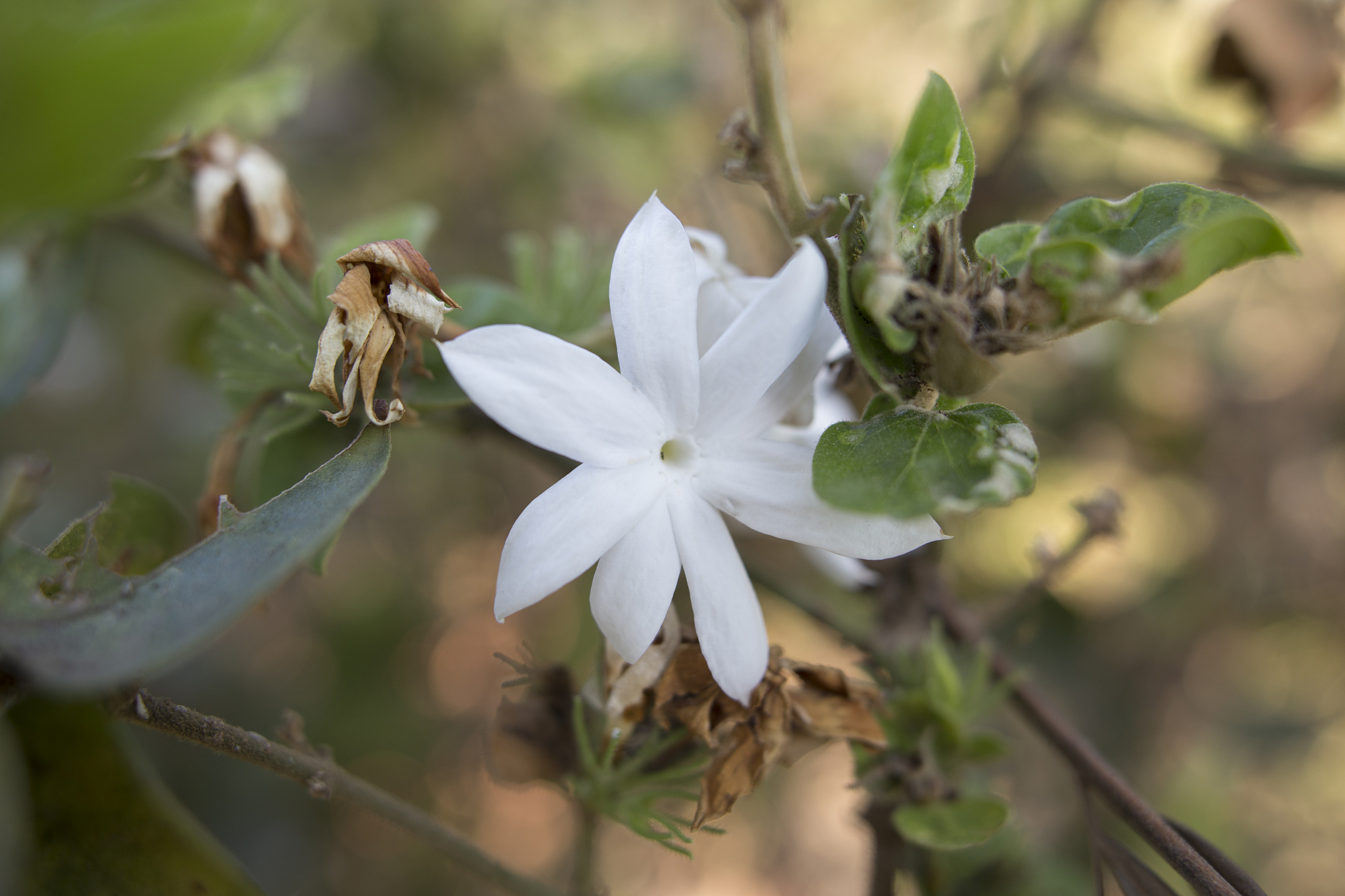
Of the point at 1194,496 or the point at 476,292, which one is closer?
the point at 476,292

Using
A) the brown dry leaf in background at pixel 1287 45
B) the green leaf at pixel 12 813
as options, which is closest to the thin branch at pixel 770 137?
the green leaf at pixel 12 813

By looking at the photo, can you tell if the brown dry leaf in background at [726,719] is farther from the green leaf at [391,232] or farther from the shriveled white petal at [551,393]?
the green leaf at [391,232]

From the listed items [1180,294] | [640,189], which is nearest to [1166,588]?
[640,189]

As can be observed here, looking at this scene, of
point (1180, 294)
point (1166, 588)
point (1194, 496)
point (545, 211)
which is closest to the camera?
point (1180, 294)

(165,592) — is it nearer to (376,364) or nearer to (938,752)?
(376,364)

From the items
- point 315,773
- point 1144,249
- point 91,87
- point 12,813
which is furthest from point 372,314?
point 12,813

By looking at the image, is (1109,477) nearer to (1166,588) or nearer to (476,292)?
(1166,588)
